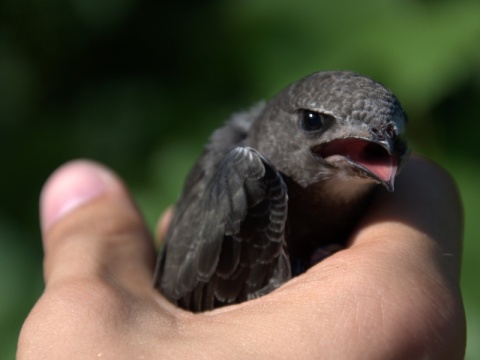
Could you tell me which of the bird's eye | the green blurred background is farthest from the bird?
the green blurred background

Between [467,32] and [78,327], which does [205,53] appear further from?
[78,327]

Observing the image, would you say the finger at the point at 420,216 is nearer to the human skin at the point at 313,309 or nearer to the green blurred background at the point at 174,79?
the human skin at the point at 313,309

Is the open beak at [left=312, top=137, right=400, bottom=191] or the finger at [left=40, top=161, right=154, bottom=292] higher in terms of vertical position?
the open beak at [left=312, top=137, right=400, bottom=191]

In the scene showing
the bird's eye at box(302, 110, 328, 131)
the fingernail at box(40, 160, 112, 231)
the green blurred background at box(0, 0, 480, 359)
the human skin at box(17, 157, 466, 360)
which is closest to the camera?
the human skin at box(17, 157, 466, 360)

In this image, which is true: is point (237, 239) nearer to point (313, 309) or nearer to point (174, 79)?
point (313, 309)

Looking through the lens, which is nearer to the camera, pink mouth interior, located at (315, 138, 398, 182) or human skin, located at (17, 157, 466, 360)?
human skin, located at (17, 157, 466, 360)

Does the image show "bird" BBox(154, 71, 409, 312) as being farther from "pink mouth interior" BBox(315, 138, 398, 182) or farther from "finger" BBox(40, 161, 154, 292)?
"finger" BBox(40, 161, 154, 292)

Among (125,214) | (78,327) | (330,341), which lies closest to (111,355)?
(78,327)

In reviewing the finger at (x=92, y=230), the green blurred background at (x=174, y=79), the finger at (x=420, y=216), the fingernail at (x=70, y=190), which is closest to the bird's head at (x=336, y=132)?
the finger at (x=420, y=216)
